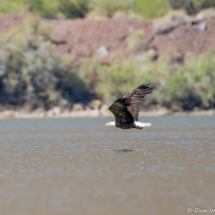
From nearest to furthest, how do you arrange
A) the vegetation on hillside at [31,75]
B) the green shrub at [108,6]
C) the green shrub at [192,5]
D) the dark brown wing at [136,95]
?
the dark brown wing at [136,95] < the vegetation on hillside at [31,75] < the green shrub at [192,5] < the green shrub at [108,6]

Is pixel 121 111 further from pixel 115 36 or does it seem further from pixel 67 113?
pixel 115 36

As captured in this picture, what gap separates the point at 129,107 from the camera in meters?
15.5

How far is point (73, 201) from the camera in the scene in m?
9.45

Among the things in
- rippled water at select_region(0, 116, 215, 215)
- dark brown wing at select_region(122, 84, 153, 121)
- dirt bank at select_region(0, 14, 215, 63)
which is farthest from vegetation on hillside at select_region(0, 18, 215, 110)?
dark brown wing at select_region(122, 84, 153, 121)

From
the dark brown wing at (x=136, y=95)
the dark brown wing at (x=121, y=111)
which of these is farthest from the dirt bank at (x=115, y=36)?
the dark brown wing at (x=136, y=95)

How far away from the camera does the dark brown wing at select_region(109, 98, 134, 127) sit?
48.7 ft

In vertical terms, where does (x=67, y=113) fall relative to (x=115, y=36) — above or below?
below

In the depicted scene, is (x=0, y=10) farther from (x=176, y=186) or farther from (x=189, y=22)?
(x=176, y=186)

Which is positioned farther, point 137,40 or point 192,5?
point 192,5

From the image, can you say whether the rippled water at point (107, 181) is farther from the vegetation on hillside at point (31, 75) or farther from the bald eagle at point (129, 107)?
the vegetation on hillside at point (31, 75)

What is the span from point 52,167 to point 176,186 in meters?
4.70

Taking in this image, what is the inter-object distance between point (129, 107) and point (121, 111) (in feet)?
1.07

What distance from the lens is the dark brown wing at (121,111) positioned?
14.8m

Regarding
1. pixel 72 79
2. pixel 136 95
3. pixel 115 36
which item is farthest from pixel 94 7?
pixel 136 95
